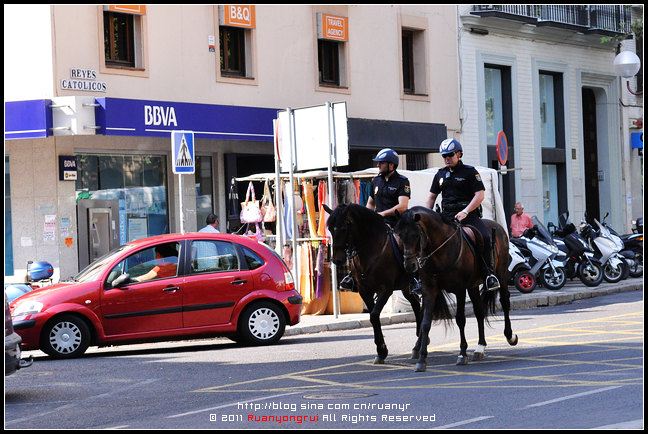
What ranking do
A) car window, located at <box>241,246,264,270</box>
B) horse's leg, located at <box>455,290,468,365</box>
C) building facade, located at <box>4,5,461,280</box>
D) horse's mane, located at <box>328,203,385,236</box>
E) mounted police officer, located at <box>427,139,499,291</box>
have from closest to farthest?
horse's leg, located at <box>455,290,468,365</box> < horse's mane, located at <box>328,203,385,236</box> < mounted police officer, located at <box>427,139,499,291</box> < car window, located at <box>241,246,264,270</box> < building facade, located at <box>4,5,461,280</box>

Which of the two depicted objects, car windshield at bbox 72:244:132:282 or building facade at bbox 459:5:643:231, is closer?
car windshield at bbox 72:244:132:282

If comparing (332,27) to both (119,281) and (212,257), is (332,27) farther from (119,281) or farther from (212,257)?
(119,281)

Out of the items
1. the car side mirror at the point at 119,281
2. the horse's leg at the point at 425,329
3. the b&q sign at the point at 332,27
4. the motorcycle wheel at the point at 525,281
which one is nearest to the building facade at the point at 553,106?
the b&q sign at the point at 332,27

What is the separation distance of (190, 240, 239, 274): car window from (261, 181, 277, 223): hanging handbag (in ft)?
18.5

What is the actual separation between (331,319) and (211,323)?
4180 mm

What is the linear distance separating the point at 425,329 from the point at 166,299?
4595 millimetres

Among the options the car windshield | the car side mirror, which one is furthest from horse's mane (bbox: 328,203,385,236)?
the car windshield

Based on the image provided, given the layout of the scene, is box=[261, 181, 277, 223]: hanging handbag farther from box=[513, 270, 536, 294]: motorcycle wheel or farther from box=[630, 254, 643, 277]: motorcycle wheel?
box=[630, 254, 643, 277]: motorcycle wheel

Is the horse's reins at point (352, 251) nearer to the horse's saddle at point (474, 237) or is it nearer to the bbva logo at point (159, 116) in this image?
the horse's saddle at point (474, 237)

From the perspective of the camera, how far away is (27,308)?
1584cm

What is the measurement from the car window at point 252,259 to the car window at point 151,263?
0.97 meters

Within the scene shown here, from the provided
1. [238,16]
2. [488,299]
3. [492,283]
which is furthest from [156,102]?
[492,283]

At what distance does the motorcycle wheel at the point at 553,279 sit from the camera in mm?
25016

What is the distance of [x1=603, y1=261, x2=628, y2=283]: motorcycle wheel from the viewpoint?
26453 mm
